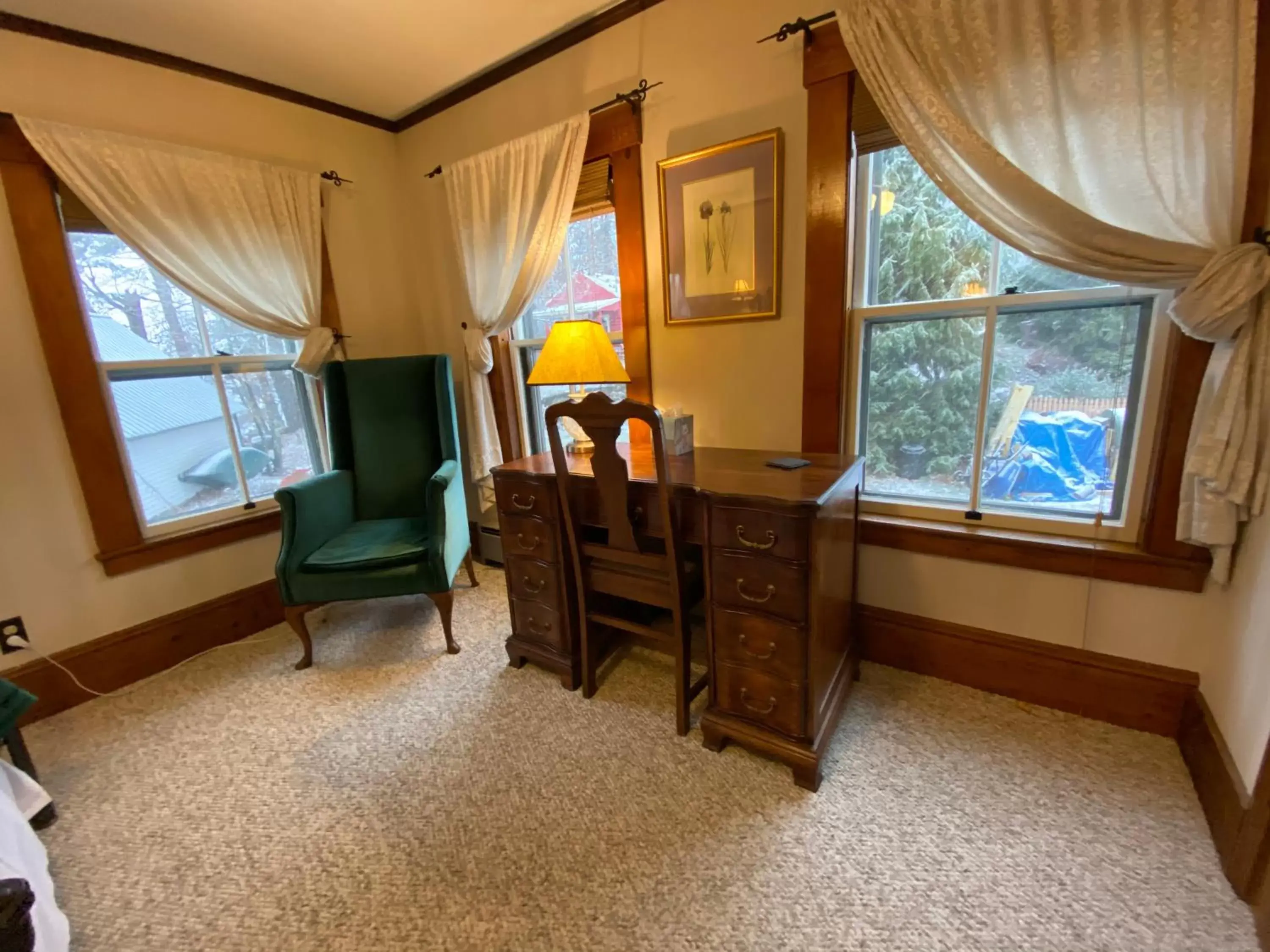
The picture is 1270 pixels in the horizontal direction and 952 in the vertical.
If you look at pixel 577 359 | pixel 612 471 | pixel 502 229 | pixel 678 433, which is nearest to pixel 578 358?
pixel 577 359

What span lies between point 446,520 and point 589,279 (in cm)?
126

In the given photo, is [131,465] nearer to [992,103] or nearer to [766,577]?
[766,577]

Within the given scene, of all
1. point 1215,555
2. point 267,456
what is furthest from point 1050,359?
point 267,456

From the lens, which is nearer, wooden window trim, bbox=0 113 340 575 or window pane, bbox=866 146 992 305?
window pane, bbox=866 146 992 305

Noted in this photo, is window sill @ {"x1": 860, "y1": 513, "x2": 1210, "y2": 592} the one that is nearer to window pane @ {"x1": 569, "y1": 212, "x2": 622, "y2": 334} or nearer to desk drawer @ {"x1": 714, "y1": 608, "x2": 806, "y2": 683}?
desk drawer @ {"x1": 714, "y1": 608, "x2": 806, "y2": 683}

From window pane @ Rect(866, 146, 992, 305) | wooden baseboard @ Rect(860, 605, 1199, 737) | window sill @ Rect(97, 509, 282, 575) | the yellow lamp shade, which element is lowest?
wooden baseboard @ Rect(860, 605, 1199, 737)

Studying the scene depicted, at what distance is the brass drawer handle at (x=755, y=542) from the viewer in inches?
51.8

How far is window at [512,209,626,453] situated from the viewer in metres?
2.31

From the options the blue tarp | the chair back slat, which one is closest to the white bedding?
the chair back slat

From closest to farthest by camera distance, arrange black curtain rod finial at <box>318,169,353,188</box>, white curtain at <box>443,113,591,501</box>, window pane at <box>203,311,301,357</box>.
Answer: white curtain at <box>443,113,591,501</box>, window pane at <box>203,311,301,357</box>, black curtain rod finial at <box>318,169,353,188</box>

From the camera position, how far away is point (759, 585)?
1370mm

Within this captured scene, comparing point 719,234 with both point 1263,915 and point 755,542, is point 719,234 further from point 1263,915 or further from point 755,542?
point 1263,915

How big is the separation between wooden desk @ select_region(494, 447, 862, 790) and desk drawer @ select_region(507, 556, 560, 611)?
5 centimetres

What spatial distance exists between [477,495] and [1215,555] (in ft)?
9.59
